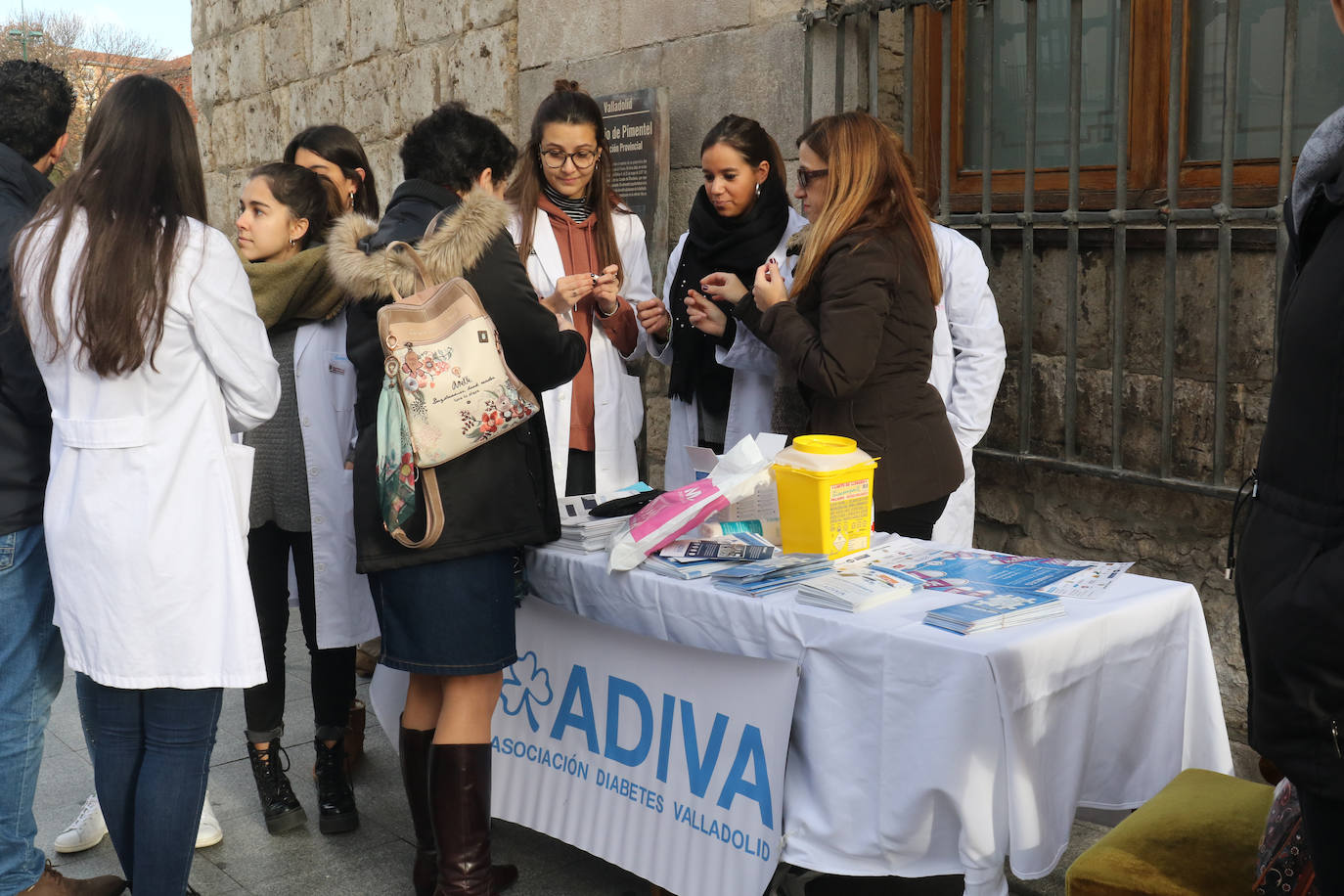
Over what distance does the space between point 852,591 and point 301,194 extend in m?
1.96

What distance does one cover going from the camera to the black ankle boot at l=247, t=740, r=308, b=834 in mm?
3424

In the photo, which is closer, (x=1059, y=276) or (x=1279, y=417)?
(x=1279, y=417)

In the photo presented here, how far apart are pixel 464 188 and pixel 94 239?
83 cm

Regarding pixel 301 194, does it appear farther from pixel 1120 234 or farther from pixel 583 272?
pixel 1120 234

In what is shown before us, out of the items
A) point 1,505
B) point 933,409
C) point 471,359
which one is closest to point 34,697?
point 1,505

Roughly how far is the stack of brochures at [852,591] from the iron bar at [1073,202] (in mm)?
1659

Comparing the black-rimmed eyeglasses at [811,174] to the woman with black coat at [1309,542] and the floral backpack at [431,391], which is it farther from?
the woman with black coat at [1309,542]

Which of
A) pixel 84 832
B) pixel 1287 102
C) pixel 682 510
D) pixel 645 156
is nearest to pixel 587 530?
pixel 682 510

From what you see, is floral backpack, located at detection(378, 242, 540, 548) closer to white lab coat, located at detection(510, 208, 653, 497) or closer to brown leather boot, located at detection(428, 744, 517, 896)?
brown leather boot, located at detection(428, 744, 517, 896)

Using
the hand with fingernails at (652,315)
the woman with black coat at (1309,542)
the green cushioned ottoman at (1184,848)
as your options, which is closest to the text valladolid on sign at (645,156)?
the hand with fingernails at (652,315)

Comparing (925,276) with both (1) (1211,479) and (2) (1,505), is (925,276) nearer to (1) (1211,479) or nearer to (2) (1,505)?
(1) (1211,479)

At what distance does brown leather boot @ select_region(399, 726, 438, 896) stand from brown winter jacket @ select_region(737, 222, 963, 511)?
3.98 feet

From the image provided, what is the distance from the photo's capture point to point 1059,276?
4.00 metres

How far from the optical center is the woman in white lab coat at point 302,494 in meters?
3.30
